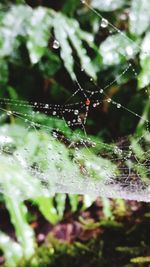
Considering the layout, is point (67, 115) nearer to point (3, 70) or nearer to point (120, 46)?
point (3, 70)

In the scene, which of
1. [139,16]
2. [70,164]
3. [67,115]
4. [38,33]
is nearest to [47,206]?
[70,164]

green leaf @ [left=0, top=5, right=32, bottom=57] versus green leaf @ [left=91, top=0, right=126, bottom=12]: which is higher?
green leaf @ [left=91, top=0, right=126, bottom=12]

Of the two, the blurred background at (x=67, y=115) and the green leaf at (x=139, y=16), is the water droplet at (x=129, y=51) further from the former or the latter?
the green leaf at (x=139, y=16)

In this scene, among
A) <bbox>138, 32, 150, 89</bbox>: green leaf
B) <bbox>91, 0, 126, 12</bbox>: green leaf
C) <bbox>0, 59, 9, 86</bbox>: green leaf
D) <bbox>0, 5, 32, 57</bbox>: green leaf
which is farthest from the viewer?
<bbox>0, 59, 9, 86</bbox>: green leaf

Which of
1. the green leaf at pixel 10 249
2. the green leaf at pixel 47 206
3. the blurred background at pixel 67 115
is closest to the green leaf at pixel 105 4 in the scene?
the blurred background at pixel 67 115

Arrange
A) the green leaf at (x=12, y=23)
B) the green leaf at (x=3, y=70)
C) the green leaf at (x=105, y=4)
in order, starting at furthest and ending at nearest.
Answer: the green leaf at (x=3, y=70), the green leaf at (x=105, y=4), the green leaf at (x=12, y=23)

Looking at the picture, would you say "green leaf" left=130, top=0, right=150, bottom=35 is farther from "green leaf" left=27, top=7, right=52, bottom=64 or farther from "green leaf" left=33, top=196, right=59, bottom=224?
"green leaf" left=33, top=196, right=59, bottom=224

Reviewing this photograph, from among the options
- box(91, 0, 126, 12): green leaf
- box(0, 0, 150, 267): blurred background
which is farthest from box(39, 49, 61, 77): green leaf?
box(91, 0, 126, 12): green leaf
